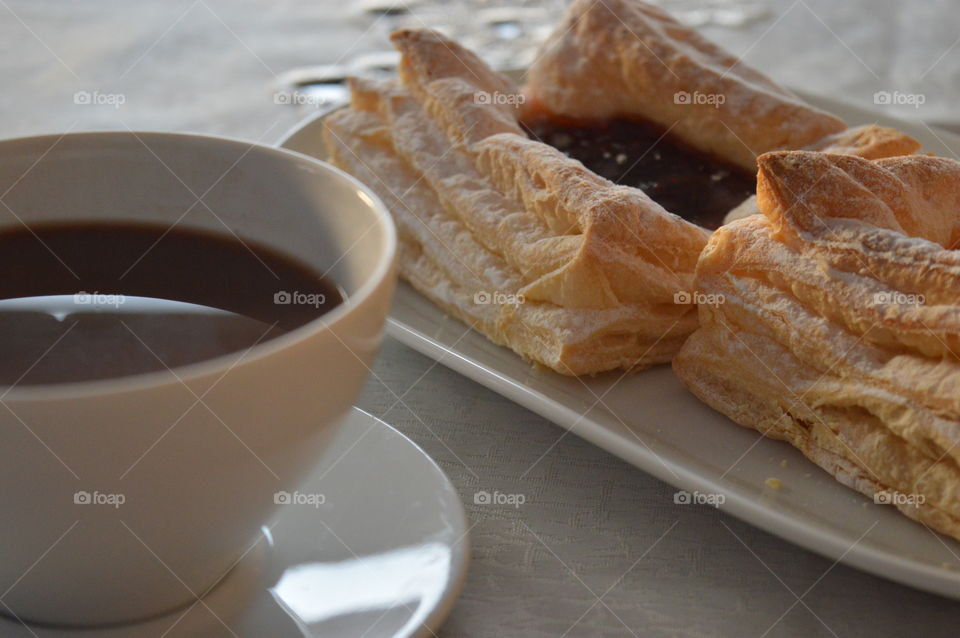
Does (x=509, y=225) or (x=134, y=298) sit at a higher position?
(x=134, y=298)

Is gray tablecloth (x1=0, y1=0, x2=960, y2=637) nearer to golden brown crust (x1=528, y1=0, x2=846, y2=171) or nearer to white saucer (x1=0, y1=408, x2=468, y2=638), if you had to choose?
white saucer (x1=0, y1=408, x2=468, y2=638)

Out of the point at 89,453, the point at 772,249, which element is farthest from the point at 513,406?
the point at 89,453

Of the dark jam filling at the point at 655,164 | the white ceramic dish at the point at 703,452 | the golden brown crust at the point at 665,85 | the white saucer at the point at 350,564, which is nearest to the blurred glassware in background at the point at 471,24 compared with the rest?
the golden brown crust at the point at 665,85

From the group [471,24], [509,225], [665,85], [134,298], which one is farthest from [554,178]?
[471,24]

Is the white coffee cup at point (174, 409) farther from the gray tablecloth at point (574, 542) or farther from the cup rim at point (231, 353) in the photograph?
the gray tablecloth at point (574, 542)

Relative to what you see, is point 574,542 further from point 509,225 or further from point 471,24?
point 471,24

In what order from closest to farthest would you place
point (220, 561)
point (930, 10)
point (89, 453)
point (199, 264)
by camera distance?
1. point (89, 453)
2. point (220, 561)
3. point (199, 264)
4. point (930, 10)

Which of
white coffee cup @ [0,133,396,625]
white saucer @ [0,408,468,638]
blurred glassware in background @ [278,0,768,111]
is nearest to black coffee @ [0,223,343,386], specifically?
white coffee cup @ [0,133,396,625]

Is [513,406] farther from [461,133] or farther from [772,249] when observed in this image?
[461,133]
